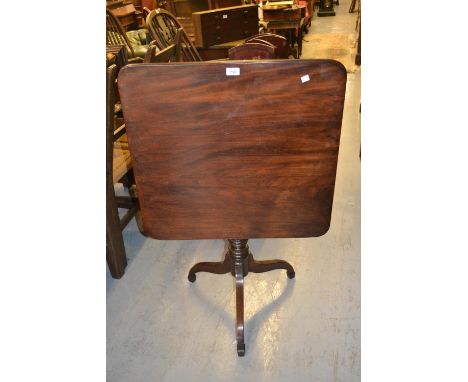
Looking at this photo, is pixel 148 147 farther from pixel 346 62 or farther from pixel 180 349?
pixel 346 62

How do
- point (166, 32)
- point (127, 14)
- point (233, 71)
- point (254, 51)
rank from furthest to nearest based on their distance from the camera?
point (127, 14), point (166, 32), point (254, 51), point (233, 71)

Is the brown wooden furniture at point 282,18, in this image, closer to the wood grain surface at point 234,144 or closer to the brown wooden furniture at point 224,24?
the brown wooden furniture at point 224,24

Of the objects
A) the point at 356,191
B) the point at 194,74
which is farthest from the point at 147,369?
the point at 356,191

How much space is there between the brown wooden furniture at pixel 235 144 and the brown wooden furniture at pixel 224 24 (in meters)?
3.64

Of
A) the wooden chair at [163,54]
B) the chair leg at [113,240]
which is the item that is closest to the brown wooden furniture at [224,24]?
the wooden chair at [163,54]

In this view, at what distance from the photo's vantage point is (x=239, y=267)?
1.58 metres

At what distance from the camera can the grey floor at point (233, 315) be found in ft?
4.60

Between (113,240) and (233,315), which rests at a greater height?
(113,240)

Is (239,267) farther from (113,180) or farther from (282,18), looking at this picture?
(282,18)

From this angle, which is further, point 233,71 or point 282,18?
point 282,18

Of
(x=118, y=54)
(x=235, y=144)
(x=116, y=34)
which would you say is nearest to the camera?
(x=235, y=144)

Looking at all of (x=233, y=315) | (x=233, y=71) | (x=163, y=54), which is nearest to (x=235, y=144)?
(x=233, y=71)

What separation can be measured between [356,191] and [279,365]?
1321 mm

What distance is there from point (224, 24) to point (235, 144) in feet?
12.6
